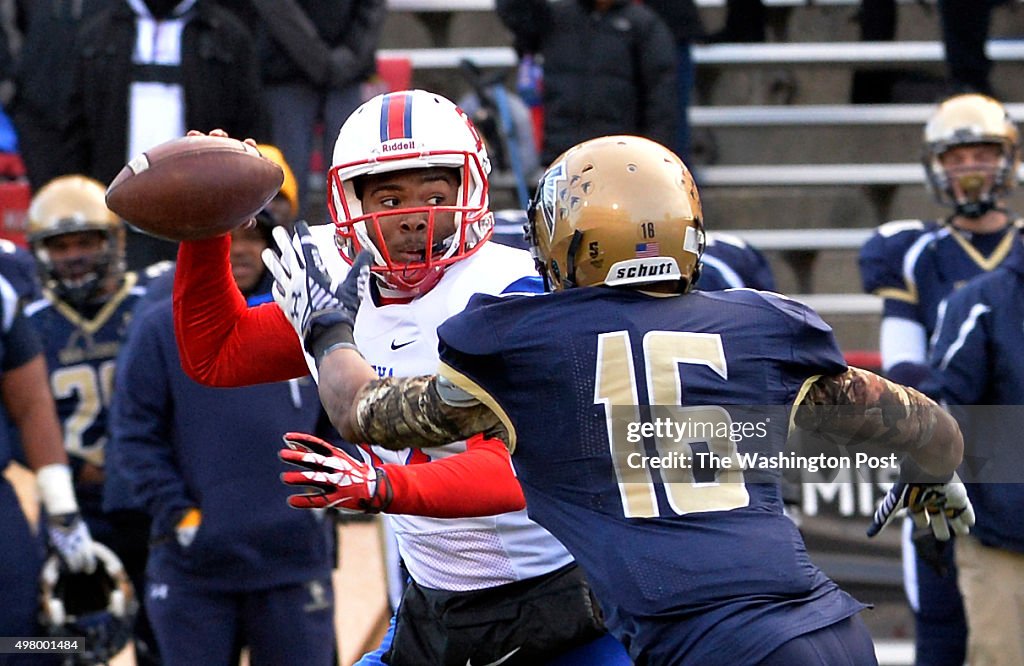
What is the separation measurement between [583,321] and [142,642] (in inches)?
129

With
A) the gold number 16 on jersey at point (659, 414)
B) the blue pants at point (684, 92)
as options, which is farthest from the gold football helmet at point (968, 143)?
the gold number 16 on jersey at point (659, 414)

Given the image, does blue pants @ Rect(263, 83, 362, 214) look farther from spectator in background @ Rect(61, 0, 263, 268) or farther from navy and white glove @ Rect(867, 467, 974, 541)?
navy and white glove @ Rect(867, 467, 974, 541)

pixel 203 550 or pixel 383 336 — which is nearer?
pixel 383 336

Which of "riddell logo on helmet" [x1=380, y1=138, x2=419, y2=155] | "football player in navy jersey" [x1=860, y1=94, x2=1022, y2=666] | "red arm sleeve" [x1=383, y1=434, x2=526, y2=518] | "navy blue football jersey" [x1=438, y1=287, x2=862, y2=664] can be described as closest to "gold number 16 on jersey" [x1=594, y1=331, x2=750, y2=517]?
"navy blue football jersey" [x1=438, y1=287, x2=862, y2=664]

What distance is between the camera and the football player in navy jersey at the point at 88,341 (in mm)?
5543

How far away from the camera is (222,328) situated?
3.33m

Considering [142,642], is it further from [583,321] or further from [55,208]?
[583,321]

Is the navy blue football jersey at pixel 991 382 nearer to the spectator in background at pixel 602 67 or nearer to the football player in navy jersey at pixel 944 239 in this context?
the football player in navy jersey at pixel 944 239

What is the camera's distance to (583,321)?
267cm

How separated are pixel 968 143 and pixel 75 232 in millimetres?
3012

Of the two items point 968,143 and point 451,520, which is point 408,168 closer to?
point 451,520

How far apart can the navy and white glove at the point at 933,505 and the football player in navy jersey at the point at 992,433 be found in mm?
1714

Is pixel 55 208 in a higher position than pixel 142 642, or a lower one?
higher

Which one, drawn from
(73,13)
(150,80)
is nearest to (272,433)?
(150,80)
